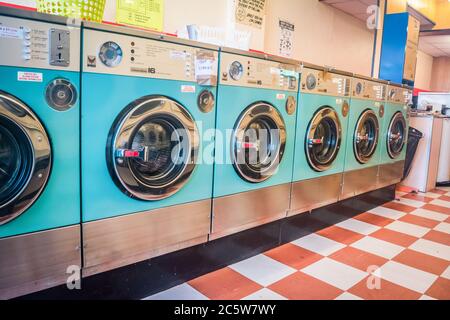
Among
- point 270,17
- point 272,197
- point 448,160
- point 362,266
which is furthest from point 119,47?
point 448,160

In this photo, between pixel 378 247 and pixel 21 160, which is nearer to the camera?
pixel 21 160

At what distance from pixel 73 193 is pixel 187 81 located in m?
0.80

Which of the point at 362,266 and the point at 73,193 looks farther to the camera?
the point at 362,266

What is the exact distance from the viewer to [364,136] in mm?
3484

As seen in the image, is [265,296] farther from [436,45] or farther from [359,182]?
[436,45]

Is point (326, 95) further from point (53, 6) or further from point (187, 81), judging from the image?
point (53, 6)

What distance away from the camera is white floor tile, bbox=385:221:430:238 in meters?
3.08

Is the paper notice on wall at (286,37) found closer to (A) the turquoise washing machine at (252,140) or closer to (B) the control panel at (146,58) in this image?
(A) the turquoise washing machine at (252,140)

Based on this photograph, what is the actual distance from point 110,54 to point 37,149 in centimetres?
52

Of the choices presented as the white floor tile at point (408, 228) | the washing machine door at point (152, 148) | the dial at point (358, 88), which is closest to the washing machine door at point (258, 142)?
the washing machine door at point (152, 148)

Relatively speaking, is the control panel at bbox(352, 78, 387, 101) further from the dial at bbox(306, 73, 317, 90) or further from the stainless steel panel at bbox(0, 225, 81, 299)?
the stainless steel panel at bbox(0, 225, 81, 299)

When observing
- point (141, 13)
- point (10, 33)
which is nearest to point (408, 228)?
point (141, 13)

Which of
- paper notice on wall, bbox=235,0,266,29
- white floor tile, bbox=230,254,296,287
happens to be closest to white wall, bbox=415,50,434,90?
paper notice on wall, bbox=235,0,266,29
